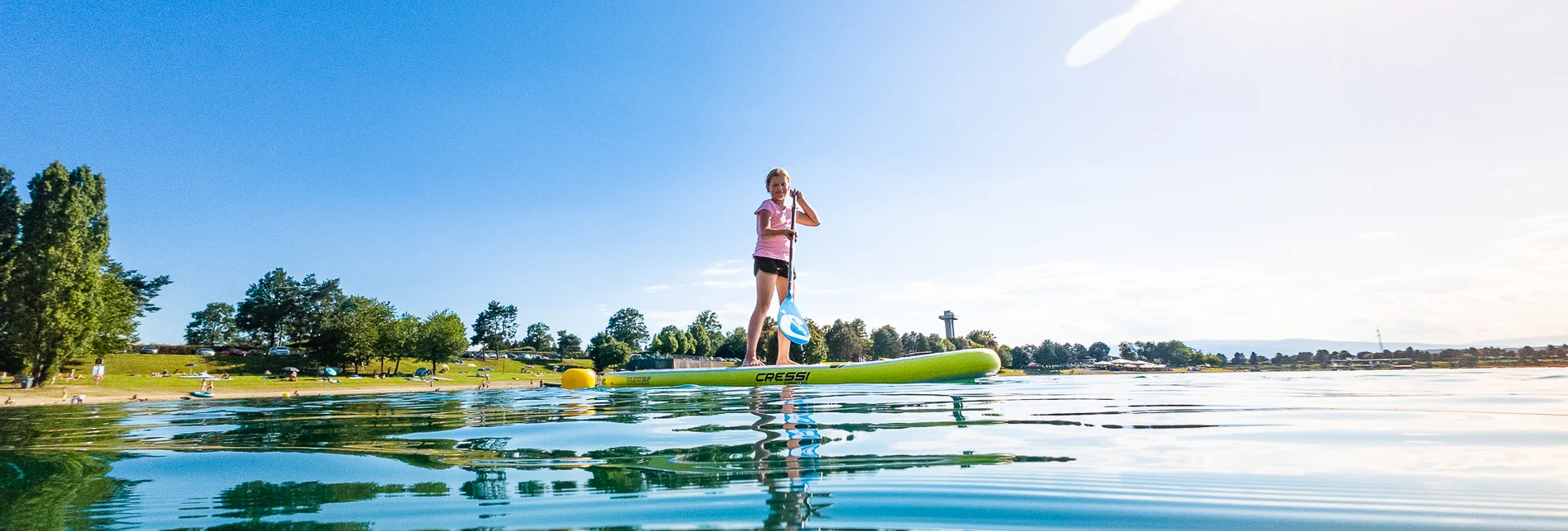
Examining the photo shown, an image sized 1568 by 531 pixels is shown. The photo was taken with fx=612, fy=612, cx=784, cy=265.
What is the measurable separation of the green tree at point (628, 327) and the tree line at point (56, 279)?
98.2 metres

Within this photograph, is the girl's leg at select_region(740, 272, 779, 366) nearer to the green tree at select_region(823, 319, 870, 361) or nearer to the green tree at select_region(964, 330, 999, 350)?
the green tree at select_region(823, 319, 870, 361)

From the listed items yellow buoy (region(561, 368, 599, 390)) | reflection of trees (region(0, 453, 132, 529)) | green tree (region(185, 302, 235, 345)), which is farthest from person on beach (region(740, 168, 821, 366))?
green tree (region(185, 302, 235, 345))

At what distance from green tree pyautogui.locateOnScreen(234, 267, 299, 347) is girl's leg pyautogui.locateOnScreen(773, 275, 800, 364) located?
392 ft

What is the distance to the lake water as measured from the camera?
55.6 inches

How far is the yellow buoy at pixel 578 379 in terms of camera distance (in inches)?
393

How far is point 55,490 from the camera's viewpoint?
191cm

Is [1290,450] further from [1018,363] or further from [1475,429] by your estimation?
[1018,363]

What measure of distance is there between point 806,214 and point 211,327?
482 ft

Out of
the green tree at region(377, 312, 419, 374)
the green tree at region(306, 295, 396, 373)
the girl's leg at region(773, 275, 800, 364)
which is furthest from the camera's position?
the green tree at region(377, 312, 419, 374)

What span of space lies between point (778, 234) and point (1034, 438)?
7309 millimetres

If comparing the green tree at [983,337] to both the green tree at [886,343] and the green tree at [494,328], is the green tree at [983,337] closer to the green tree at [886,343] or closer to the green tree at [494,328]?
the green tree at [886,343]

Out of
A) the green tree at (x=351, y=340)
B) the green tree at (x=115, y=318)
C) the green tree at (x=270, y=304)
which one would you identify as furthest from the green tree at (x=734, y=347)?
the green tree at (x=270, y=304)

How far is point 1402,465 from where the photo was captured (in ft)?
6.60

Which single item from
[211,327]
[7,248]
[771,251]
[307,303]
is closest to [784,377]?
[771,251]
